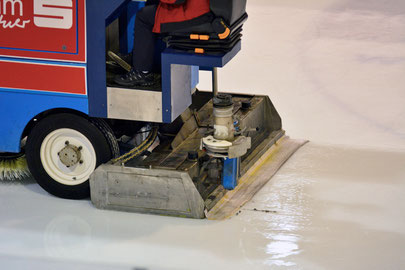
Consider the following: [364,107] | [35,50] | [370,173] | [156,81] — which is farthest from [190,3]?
[364,107]

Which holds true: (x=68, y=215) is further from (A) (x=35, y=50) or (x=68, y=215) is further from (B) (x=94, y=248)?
(A) (x=35, y=50)

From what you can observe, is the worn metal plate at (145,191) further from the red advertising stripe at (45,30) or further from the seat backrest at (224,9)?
the seat backrest at (224,9)

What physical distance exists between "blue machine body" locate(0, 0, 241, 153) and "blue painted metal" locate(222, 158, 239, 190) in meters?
0.43

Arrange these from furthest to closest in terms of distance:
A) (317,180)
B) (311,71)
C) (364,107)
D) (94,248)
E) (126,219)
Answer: (311,71)
(364,107)
(317,180)
(126,219)
(94,248)

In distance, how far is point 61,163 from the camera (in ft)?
16.9

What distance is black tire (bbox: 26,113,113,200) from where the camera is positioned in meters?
5.06

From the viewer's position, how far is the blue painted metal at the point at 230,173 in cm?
510

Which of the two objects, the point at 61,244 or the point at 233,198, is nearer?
the point at 61,244

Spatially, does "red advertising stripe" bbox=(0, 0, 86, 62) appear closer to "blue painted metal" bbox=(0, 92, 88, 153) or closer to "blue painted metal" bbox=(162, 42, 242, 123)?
"blue painted metal" bbox=(0, 92, 88, 153)

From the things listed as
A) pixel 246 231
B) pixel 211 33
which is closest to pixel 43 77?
pixel 211 33

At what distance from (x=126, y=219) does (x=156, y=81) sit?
0.86 m

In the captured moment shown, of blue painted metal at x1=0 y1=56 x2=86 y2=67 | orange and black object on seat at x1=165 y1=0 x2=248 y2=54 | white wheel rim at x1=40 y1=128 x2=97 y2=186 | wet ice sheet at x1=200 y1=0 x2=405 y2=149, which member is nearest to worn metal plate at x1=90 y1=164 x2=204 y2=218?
white wheel rim at x1=40 y1=128 x2=97 y2=186

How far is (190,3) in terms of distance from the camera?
4797mm

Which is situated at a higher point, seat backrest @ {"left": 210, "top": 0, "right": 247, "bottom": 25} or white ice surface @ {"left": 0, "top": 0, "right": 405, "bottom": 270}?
seat backrest @ {"left": 210, "top": 0, "right": 247, "bottom": 25}
